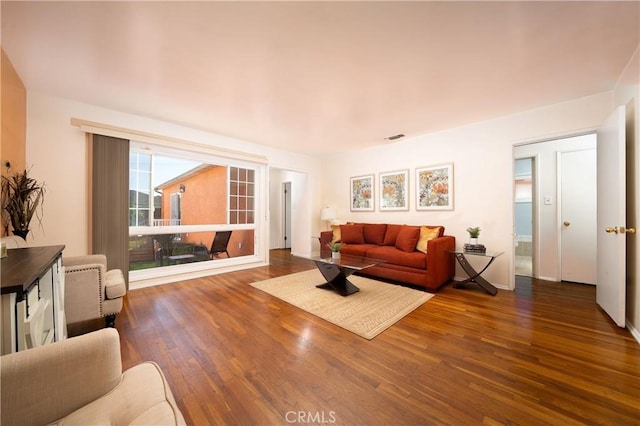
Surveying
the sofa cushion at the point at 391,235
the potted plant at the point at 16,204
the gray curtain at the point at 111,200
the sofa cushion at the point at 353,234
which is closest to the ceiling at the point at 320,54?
the gray curtain at the point at 111,200

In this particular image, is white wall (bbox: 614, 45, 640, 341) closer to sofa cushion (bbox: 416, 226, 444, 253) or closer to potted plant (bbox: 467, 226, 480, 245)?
potted plant (bbox: 467, 226, 480, 245)

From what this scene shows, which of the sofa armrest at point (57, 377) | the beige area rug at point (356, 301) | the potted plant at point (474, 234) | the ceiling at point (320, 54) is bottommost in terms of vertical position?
the beige area rug at point (356, 301)

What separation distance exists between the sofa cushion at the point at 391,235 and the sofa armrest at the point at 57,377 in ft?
12.7

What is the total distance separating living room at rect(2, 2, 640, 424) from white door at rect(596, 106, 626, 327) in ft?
0.31

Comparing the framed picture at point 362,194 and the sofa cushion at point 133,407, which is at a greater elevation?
the framed picture at point 362,194

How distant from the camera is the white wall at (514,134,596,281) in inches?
143

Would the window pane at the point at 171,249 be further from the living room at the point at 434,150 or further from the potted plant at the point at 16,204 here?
the potted plant at the point at 16,204

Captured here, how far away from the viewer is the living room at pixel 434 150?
2.58 metres

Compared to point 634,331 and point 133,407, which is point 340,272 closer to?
point 133,407

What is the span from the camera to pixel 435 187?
4.04 meters

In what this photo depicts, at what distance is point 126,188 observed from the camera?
3.11 meters

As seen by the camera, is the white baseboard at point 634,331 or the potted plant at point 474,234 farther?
the potted plant at point 474,234

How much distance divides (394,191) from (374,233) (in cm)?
92

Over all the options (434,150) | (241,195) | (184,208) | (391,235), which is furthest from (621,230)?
(184,208)
